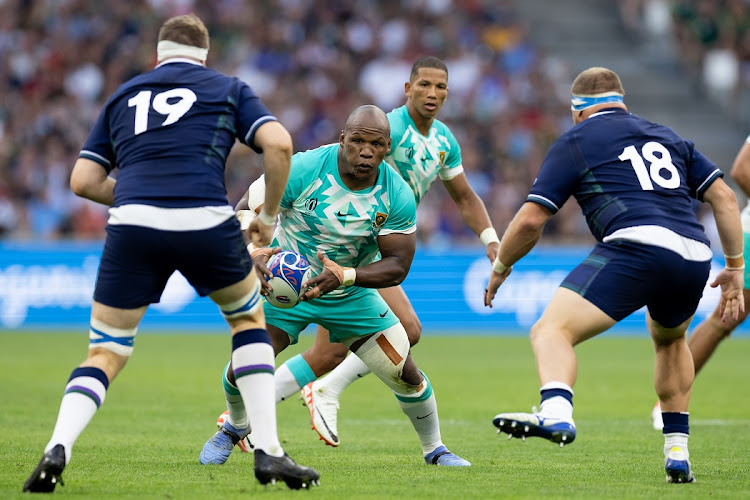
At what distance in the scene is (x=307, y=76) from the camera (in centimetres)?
2564

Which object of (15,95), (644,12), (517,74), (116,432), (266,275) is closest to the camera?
(266,275)

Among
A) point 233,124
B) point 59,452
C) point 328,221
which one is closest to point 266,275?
point 328,221

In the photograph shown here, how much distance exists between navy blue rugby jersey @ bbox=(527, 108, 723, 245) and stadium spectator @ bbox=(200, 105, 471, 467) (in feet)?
3.70

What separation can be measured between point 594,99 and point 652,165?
0.59 m

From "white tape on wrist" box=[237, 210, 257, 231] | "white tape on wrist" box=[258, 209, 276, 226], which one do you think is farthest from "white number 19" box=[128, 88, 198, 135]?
"white tape on wrist" box=[237, 210, 257, 231]

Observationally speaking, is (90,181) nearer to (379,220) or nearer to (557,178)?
(379,220)

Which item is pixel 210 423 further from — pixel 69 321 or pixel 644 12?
pixel 644 12

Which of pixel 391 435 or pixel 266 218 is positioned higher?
pixel 266 218

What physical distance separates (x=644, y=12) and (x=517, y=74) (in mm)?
6449

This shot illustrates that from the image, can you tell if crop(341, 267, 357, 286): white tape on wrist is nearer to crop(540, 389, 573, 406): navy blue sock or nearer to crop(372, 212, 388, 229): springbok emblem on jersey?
crop(372, 212, 388, 229): springbok emblem on jersey

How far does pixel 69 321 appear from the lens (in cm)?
2008

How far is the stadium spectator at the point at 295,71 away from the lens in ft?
→ 75.4

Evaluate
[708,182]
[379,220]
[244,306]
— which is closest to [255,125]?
[244,306]

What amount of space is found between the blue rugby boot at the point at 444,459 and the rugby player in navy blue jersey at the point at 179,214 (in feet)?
5.51
